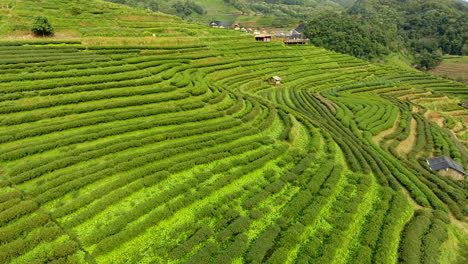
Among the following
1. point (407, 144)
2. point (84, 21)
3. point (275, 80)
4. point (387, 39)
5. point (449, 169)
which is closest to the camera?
point (449, 169)

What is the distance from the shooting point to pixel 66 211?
21.0m

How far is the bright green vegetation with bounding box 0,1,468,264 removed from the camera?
20.4 metres

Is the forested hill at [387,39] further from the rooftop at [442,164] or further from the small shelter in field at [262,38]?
the rooftop at [442,164]

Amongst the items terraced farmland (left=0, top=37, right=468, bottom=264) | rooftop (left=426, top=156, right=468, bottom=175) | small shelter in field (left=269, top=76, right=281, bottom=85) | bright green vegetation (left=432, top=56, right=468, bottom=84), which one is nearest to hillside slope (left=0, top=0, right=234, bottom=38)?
terraced farmland (left=0, top=37, right=468, bottom=264)

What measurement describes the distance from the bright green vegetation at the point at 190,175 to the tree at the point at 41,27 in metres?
6.00

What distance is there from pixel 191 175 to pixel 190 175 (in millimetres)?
100

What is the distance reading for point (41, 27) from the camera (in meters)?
55.9

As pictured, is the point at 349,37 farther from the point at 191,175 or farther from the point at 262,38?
the point at 191,175

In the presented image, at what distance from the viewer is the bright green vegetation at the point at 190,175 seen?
20422 mm

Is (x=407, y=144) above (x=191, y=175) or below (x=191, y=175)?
below

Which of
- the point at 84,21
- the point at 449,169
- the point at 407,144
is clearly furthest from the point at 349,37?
the point at 84,21

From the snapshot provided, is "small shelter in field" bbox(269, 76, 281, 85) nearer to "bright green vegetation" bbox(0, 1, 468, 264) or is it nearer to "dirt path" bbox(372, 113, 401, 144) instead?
"bright green vegetation" bbox(0, 1, 468, 264)

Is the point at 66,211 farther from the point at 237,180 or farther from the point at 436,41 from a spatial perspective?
the point at 436,41

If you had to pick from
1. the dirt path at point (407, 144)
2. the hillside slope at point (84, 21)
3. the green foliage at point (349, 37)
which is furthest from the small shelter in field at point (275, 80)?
the green foliage at point (349, 37)
